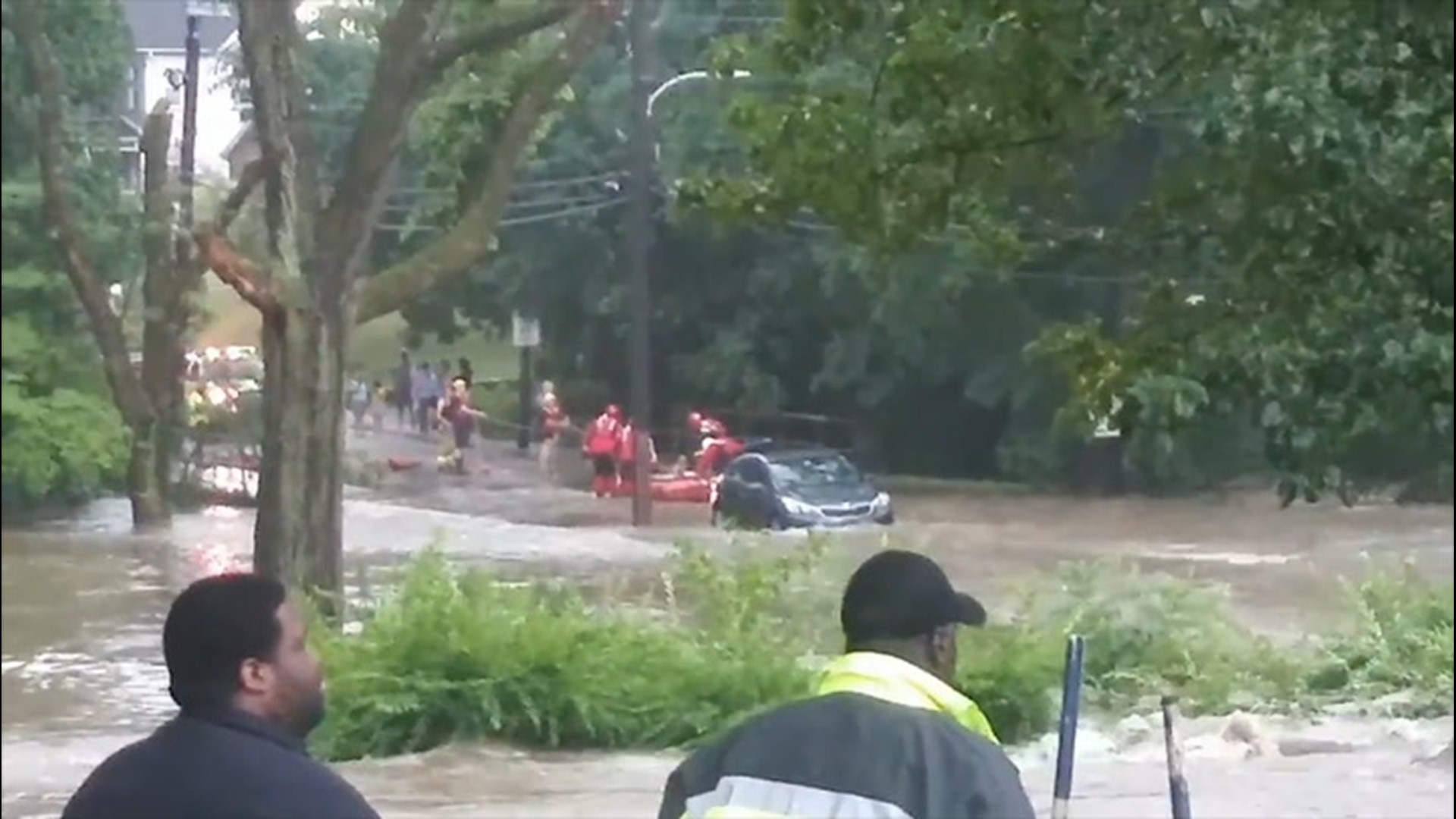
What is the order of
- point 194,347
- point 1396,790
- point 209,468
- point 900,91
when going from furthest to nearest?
point 1396,790 → point 209,468 → point 194,347 → point 900,91

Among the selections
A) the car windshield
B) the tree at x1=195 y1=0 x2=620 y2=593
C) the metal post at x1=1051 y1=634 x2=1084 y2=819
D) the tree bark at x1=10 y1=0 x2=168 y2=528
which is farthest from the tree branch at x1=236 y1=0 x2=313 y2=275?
the car windshield

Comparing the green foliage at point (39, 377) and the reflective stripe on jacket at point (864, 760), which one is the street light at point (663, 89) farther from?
the reflective stripe on jacket at point (864, 760)

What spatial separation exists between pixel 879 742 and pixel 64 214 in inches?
73.3

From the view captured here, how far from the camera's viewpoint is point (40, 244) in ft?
13.4

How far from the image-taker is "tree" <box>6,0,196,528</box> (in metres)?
4.44

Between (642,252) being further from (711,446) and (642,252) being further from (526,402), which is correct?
(526,402)

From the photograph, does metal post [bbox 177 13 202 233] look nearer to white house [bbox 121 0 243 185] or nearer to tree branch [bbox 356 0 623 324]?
white house [bbox 121 0 243 185]

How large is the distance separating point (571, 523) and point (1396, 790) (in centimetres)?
588

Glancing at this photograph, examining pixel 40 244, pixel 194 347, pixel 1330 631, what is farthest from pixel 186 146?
pixel 1330 631

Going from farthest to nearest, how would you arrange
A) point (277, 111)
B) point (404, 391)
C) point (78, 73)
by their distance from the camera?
1. point (404, 391)
2. point (277, 111)
3. point (78, 73)

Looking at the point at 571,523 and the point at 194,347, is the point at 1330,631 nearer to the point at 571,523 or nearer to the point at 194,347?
the point at 571,523

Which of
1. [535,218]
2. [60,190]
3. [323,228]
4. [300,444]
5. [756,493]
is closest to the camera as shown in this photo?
[60,190]

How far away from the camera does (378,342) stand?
930 centimetres

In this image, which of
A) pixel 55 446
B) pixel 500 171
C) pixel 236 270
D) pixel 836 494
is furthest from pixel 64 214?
pixel 836 494
